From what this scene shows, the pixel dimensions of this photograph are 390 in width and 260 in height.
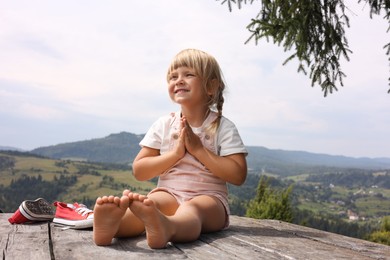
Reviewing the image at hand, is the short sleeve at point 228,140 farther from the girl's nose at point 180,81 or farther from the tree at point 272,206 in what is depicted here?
the tree at point 272,206

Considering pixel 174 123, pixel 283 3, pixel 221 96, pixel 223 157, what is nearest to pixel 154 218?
pixel 223 157

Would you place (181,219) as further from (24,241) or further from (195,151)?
(24,241)

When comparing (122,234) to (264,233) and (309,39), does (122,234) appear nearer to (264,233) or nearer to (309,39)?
(264,233)

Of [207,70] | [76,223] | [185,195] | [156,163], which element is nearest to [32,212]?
[76,223]

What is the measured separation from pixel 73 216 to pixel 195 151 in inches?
34.8

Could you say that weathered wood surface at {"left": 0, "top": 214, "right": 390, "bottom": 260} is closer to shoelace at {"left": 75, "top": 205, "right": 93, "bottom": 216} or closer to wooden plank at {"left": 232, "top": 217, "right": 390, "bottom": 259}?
wooden plank at {"left": 232, "top": 217, "right": 390, "bottom": 259}

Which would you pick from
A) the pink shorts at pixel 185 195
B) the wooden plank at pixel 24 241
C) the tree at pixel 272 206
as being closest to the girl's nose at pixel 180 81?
the pink shorts at pixel 185 195

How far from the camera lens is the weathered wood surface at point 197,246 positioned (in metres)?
1.76

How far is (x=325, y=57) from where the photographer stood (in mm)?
5266

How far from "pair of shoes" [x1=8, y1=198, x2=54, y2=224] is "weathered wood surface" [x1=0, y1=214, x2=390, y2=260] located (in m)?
0.05

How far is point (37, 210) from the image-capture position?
255 cm

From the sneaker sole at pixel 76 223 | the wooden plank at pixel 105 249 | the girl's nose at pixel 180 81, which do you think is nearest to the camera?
the wooden plank at pixel 105 249

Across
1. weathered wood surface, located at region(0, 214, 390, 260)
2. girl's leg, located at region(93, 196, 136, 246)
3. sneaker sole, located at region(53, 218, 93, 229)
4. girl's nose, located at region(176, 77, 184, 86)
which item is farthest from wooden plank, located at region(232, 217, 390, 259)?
girl's nose, located at region(176, 77, 184, 86)

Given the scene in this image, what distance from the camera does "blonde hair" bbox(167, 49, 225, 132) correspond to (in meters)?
2.54
